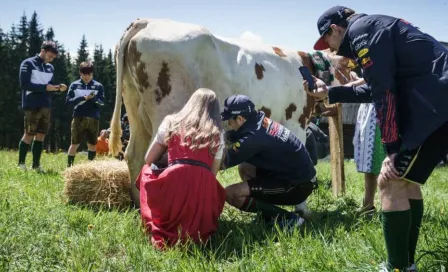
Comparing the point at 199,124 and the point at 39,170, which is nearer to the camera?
the point at 199,124

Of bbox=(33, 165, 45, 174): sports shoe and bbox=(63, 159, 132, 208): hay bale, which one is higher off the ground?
bbox=(63, 159, 132, 208): hay bale

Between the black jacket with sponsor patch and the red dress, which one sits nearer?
the red dress

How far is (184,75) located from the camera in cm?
464

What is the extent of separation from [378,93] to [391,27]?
0.40 metres

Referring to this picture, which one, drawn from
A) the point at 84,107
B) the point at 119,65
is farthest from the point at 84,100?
the point at 119,65

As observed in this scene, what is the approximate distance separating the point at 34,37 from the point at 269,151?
2135 inches

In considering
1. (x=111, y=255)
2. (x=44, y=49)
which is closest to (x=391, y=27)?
(x=111, y=255)

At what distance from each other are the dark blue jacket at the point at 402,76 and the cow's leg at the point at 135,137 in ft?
9.92

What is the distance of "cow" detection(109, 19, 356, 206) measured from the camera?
462 cm

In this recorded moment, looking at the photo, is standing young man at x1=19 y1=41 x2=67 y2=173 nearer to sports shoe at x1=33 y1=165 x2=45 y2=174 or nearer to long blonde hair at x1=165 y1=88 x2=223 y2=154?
sports shoe at x1=33 y1=165 x2=45 y2=174

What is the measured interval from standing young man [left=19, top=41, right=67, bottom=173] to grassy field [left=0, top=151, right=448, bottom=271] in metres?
3.04

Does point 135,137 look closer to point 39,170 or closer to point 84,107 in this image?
point 39,170

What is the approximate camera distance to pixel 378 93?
8.31ft

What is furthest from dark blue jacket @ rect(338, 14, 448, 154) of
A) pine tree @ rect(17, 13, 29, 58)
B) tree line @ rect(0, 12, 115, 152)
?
pine tree @ rect(17, 13, 29, 58)
